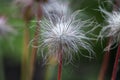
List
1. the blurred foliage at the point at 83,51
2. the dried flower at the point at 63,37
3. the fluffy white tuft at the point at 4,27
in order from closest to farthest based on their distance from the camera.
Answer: the dried flower at the point at 63,37 → the blurred foliage at the point at 83,51 → the fluffy white tuft at the point at 4,27

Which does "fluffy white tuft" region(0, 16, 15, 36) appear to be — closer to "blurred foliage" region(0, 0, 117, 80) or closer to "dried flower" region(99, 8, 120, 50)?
"blurred foliage" region(0, 0, 117, 80)

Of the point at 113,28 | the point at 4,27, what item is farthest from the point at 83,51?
the point at 113,28

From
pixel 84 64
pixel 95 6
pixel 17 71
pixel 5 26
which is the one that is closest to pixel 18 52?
pixel 17 71

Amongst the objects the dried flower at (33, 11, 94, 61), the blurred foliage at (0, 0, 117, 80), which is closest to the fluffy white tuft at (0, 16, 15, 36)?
the blurred foliage at (0, 0, 117, 80)

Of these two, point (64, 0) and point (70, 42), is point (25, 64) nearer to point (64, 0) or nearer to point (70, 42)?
point (64, 0)

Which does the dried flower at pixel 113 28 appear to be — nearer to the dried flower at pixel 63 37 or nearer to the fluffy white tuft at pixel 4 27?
the dried flower at pixel 63 37

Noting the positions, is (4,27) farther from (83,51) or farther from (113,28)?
(113,28)

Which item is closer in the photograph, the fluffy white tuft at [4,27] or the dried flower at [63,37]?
the dried flower at [63,37]

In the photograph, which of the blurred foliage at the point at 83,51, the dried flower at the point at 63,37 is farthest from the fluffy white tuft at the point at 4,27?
the dried flower at the point at 63,37
